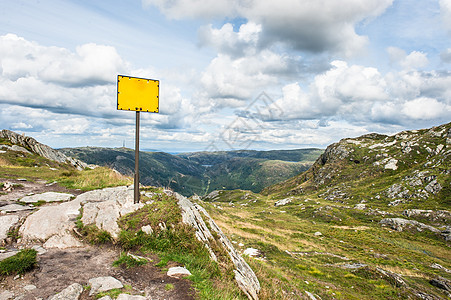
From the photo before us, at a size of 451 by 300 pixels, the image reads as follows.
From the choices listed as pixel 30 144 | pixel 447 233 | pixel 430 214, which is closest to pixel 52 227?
pixel 30 144

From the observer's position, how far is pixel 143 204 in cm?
1294

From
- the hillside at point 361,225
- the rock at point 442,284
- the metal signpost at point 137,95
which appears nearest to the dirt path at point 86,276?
the metal signpost at point 137,95

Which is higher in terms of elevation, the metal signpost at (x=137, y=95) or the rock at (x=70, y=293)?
the metal signpost at (x=137, y=95)

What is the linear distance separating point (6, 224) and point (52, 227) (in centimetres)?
207

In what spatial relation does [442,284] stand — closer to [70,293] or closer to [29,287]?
[70,293]

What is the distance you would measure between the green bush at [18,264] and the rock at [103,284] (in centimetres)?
230

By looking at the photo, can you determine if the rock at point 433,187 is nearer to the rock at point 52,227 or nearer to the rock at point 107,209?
the rock at point 107,209

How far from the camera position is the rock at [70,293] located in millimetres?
6195

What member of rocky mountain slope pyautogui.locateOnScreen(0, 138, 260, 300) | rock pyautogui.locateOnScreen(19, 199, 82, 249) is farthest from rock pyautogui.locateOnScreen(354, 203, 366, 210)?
rock pyautogui.locateOnScreen(19, 199, 82, 249)

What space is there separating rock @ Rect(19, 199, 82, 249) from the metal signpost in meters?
3.48

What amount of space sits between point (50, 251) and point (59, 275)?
2.40 meters

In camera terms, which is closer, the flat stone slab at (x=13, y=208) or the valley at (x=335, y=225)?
the valley at (x=335, y=225)

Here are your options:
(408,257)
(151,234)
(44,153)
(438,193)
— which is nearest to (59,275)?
(151,234)

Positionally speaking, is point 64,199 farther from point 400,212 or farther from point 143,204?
point 400,212
